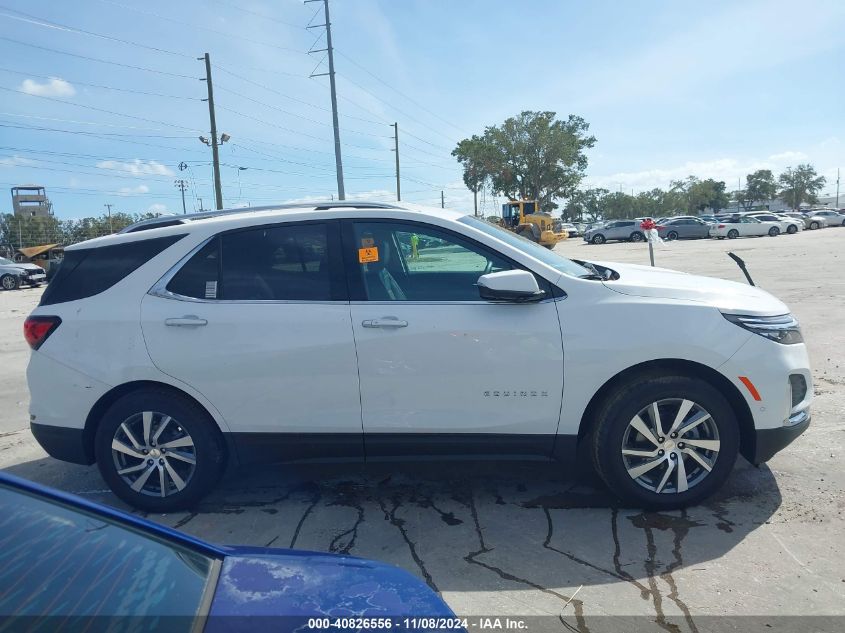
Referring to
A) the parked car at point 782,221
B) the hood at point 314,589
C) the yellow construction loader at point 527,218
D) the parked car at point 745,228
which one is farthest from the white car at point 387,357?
the parked car at point 782,221

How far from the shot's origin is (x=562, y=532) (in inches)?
136

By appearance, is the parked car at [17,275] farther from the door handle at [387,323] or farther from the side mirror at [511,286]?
the side mirror at [511,286]

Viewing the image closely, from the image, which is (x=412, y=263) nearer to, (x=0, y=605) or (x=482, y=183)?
(x=0, y=605)

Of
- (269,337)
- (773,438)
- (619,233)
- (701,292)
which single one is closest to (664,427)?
(773,438)

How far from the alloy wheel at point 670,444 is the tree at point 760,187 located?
118571 mm

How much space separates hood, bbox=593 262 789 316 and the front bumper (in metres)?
0.64

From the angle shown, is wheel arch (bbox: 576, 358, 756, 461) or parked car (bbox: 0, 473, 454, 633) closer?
parked car (bbox: 0, 473, 454, 633)

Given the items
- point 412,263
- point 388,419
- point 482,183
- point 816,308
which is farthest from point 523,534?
point 482,183

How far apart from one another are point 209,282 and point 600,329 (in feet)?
7.69

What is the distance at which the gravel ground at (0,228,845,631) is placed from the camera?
9.21 feet

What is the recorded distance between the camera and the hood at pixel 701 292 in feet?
11.7

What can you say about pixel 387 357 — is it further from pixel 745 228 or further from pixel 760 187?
pixel 760 187

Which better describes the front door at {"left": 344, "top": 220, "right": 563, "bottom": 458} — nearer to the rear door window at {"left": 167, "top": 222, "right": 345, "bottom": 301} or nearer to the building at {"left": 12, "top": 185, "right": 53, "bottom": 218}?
the rear door window at {"left": 167, "top": 222, "right": 345, "bottom": 301}

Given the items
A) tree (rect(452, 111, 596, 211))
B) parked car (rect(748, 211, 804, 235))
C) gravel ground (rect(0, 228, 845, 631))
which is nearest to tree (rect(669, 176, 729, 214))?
tree (rect(452, 111, 596, 211))
